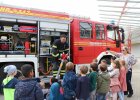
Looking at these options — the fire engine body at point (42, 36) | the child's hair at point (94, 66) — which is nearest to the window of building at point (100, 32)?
the fire engine body at point (42, 36)

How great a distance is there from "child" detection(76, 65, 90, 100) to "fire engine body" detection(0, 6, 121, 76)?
3.61 m

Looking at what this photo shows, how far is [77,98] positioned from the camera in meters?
5.65

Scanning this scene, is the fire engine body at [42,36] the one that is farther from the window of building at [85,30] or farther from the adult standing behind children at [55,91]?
the adult standing behind children at [55,91]

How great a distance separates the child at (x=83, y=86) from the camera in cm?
559

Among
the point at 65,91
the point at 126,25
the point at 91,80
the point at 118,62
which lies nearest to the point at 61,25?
the point at 118,62

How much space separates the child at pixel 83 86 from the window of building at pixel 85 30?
5028 mm

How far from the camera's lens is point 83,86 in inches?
222

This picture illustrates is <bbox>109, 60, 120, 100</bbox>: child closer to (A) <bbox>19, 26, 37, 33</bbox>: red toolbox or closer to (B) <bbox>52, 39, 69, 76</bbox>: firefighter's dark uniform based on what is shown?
(B) <bbox>52, 39, 69, 76</bbox>: firefighter's dark uniform

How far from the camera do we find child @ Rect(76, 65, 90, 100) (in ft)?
18.3

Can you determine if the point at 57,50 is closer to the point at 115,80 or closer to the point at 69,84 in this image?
the point at 115,80

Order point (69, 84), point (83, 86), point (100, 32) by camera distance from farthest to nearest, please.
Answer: point (100, 32) → point (83, 86) → point (69, 84)

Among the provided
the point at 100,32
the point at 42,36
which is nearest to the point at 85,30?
the point at 100,32

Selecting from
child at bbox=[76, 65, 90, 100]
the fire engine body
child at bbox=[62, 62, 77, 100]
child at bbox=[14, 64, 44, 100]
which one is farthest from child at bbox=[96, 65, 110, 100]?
the fire engine body

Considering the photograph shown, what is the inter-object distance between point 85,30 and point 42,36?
1.99m
